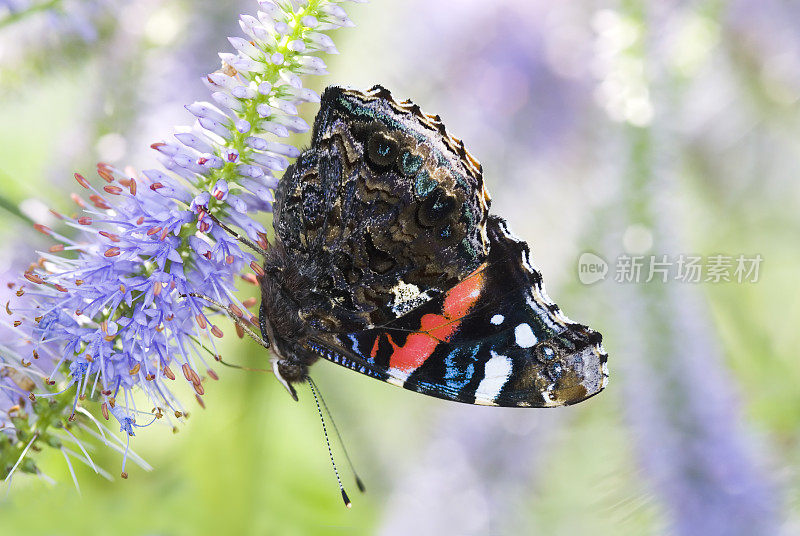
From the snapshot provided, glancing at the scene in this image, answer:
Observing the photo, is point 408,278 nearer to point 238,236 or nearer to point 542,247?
point 238,236

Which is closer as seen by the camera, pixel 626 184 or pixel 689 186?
pixel 626 184

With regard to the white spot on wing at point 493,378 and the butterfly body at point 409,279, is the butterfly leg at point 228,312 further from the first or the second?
the white spot on wing at point 493,378

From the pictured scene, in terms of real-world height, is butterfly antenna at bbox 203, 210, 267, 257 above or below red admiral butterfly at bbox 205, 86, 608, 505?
below

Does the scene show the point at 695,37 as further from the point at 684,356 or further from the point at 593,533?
the point at 593,533

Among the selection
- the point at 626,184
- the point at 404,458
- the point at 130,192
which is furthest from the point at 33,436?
the point at 404,458

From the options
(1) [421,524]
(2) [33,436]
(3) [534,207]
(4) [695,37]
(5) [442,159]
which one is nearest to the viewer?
Result: (2) [33,436]

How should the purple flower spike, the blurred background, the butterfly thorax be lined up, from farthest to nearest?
the blurred background < the butterfly thorax < the purple flower spike

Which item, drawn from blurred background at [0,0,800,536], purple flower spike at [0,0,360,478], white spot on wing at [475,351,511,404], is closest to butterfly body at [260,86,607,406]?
white spot on wing at [475,351,511,404]

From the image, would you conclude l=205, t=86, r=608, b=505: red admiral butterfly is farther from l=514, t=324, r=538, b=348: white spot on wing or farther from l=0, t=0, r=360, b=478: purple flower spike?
l=0, t=0, r=360, b=478: purple flower spike
